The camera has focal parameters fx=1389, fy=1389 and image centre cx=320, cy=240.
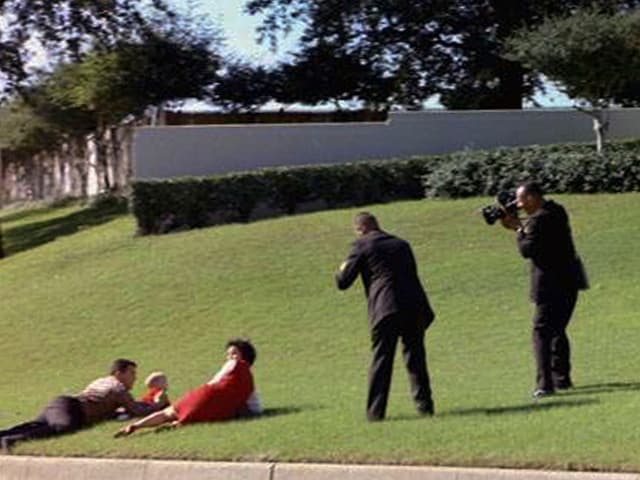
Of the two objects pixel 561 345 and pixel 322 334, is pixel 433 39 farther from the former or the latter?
pixel 561 345

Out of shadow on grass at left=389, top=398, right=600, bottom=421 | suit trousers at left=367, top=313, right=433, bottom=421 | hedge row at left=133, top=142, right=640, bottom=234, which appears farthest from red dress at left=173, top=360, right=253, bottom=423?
hedge row at left=133, top=142, right=640, bottom=234

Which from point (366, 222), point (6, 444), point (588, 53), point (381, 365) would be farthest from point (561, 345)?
point (588, 53)

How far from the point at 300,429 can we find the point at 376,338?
94 centimetres

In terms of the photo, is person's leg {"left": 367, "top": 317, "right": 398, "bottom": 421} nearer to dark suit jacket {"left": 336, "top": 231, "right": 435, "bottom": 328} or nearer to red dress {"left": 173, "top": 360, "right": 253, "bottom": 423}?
dark suit jacket {"left": 336, "top": 231, "right": 435, "bottom": 328}

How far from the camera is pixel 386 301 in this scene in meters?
10.8

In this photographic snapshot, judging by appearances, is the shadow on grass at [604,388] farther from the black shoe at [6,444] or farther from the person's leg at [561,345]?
the black shoe at [6,444]

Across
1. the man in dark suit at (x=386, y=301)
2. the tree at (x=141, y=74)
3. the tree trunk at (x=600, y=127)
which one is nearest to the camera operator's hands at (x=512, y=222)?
the man in dark suit at (x=386, y=301)

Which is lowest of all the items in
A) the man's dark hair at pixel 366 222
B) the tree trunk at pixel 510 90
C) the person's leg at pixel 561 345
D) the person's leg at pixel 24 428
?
the person's leg at pixel 24 428

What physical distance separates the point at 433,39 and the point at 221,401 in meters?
27.6

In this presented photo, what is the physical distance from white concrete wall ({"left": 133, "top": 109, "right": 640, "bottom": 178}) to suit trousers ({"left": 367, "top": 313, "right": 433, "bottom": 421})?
18.8 m

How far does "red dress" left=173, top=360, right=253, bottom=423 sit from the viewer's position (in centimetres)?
1167

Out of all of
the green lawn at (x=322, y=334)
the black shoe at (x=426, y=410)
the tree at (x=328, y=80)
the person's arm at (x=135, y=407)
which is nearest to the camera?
the green lawn at (x=322, y=334)

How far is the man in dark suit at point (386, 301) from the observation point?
10.7 m

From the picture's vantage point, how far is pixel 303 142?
30062 millimetres
